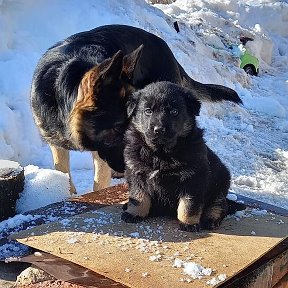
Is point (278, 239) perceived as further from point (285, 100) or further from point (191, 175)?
point (285, 100)

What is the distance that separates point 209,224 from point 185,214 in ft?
0.57

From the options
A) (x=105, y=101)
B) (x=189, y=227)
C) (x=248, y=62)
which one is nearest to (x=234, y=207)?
(x=189, y=227)

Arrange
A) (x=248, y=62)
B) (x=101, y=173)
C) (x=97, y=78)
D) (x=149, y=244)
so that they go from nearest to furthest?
(x=149, y=244)
(x=97, y=78)
(x=101, y=173)
(x=248, y=62)

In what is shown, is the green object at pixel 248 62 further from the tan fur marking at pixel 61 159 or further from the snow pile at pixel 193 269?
the snow pile at pixel 193 269

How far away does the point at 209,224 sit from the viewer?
2854 mm

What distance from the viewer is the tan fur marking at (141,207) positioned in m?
2.84

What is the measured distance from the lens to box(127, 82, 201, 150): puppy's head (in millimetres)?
2680

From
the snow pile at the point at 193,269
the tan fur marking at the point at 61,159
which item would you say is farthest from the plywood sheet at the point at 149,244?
the tan fur marking at the point at 61,159

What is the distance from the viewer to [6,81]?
20.2 feet

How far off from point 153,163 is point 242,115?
22.6 feet

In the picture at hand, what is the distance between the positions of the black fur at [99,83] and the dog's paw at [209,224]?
0.73m

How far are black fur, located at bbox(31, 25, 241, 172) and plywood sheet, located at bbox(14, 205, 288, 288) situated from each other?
0.60m

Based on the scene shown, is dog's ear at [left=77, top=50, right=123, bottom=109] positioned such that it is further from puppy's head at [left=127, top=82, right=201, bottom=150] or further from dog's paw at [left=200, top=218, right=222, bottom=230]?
dog's paw at [left=200, top=218, right=222, bottom=230]

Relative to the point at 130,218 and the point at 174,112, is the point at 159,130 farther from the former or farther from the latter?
the point at 130,218
